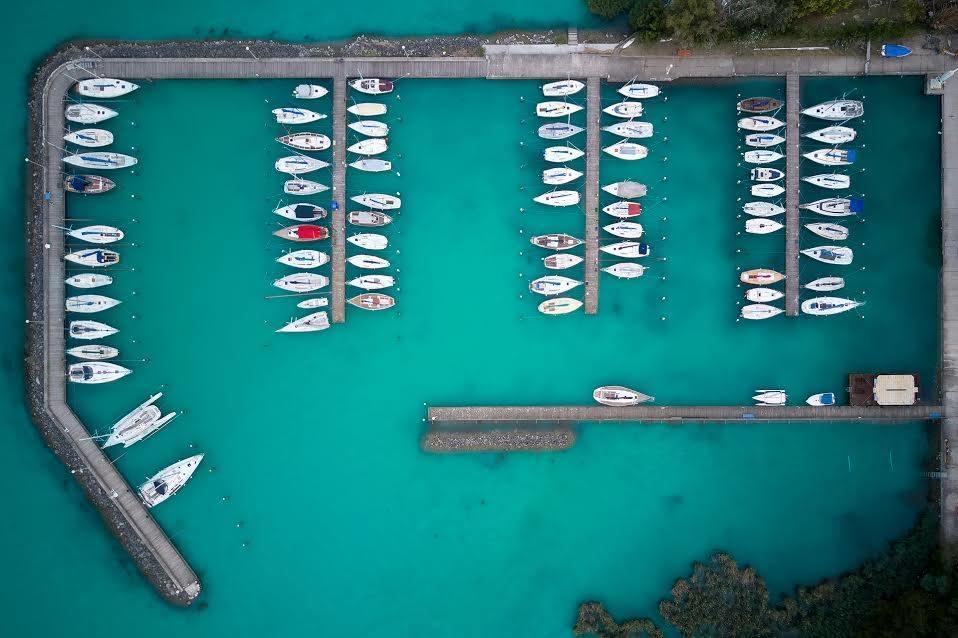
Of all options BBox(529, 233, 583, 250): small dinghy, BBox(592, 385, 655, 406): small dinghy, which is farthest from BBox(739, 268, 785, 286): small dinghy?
BBox(529, 233, 583, 250): small dinghy

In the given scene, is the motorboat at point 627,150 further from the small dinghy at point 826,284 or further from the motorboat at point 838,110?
the small dinghy at point 826,284

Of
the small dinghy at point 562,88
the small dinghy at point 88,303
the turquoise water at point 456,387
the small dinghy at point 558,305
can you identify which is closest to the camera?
the small dinghy at point 562,88

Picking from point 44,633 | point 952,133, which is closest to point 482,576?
point 44,633

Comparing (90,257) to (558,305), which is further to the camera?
(558,305)

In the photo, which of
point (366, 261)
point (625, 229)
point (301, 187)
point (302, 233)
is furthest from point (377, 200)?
point (625, 229)

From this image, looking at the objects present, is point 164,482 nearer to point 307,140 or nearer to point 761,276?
point 307,140

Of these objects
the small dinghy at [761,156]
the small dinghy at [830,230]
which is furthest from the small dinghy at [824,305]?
the small dinghy at [761,156]

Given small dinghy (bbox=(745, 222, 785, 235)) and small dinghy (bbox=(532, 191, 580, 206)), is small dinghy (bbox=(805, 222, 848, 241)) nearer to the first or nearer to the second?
small dinghy (bbox=(745, 222, 785, 235))
